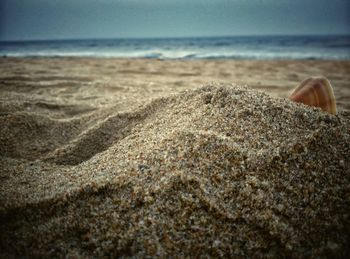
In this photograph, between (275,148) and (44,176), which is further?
(44,176)

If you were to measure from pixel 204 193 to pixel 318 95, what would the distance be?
133 cm

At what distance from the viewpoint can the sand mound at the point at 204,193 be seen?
0.97 metres

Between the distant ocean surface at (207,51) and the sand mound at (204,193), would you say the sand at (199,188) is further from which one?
the distant ocean surface at (207,51)

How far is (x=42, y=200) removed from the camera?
1.13 meters

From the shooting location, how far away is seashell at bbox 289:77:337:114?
185cm

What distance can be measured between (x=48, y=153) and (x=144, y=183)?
96 cm

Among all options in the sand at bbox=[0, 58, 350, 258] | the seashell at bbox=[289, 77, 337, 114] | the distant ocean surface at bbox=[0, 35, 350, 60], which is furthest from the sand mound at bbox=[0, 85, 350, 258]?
the distant ocean surface at bbox=[0, 35, 350, 60]

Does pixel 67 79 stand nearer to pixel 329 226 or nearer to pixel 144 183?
pixel 144 183

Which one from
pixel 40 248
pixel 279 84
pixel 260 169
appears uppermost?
pixel 279 84

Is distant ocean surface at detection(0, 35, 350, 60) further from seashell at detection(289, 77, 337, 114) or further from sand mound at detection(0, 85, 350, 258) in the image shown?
sand mound at detection(0, 85, 350, 258)

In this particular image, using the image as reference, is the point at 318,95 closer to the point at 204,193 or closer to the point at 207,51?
the point at 204,193

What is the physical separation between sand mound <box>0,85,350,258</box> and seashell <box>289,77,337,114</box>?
38 cm

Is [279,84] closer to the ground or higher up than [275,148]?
higher up

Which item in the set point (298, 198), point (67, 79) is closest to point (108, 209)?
point (298, 198)
